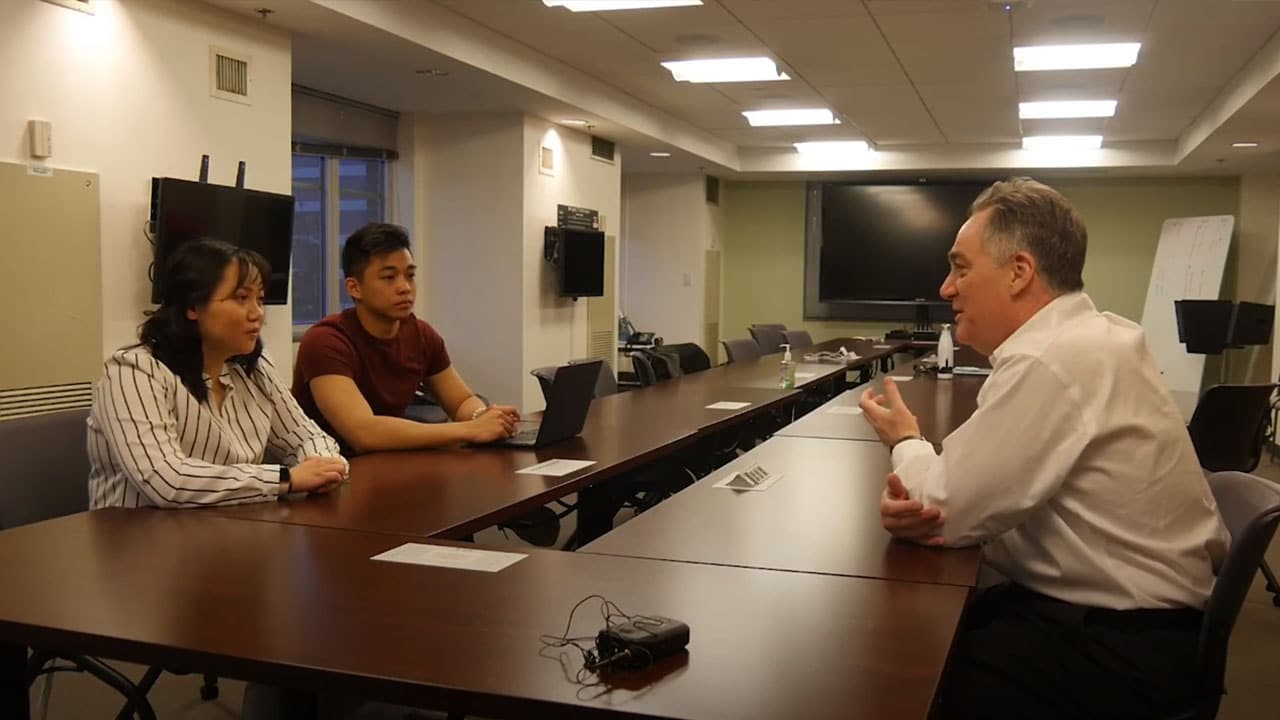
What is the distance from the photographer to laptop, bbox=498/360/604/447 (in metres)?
2.94

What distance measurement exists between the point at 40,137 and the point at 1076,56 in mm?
5641

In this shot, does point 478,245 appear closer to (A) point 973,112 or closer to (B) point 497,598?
(A) point 973,112

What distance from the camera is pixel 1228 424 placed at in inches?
162

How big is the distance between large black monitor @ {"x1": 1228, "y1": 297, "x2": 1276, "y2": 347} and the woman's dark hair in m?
9.26

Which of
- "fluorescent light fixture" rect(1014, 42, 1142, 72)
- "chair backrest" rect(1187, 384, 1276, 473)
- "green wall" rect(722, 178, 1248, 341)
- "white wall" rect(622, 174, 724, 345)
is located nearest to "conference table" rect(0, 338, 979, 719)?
"chair backrest" rect(1187, 384, 1276, 473)

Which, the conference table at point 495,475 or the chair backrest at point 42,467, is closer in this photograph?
the conference table at point 495,475

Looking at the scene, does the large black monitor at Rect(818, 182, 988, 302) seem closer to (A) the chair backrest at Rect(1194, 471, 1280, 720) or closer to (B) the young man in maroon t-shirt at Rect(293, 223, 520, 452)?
(B) the young man in maroon t-shirt at Rect(293, 223, 520, 452)

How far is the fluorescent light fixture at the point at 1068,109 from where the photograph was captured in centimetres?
830

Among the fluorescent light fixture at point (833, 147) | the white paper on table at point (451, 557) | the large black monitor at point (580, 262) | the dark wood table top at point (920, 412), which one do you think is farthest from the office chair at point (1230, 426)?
the fluorescent light fixture at point (833, 147)

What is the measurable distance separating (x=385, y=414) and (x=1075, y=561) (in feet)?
6.64

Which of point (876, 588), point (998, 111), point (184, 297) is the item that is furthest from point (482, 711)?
point (998, 111)

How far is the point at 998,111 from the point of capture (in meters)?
8.79

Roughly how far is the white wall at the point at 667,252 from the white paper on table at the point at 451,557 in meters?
9.94

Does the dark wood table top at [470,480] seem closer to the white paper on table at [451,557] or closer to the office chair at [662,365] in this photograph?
the white paper on table at [451,557]
